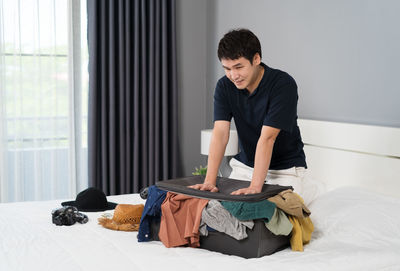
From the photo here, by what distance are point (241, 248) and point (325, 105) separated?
5.04ft

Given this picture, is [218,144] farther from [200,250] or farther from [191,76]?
[191,76]

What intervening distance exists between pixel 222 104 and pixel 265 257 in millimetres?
818

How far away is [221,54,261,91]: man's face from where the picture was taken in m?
2.13

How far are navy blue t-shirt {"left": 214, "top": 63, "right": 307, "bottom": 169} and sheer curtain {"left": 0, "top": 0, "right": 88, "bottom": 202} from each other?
1.95m

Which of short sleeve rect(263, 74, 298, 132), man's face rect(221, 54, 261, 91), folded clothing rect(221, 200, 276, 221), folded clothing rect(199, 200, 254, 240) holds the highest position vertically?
man's face rect(221, 54, 261, 91)

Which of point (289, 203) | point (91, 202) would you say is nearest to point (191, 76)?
point (91, 202)

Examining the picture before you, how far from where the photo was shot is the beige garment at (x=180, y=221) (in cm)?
196

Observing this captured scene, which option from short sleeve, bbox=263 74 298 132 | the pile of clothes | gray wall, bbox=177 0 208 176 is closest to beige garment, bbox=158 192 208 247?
the pile of clothes

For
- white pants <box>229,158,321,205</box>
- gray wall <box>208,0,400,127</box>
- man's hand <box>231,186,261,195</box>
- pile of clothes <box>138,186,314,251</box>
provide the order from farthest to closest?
gray wall <box>208,0,400,127</box>
white pants <box>229,158,321,205</box>
man's hand <box>231,186,261,195</box>
pile of clothes <box>138,186,314,251</box>

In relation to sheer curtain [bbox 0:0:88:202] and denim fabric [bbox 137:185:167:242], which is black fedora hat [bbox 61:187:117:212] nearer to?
denim fabric [bbox 137:185:167:242]

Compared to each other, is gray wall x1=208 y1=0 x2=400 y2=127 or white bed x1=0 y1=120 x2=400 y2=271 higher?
gray wall x1=208 y1=0 x2=400 y2=127

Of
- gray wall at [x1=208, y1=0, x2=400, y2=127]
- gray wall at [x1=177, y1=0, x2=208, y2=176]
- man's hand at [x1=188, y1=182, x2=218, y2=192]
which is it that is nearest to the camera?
man's hand at [x1=188, y1=182, x2=218, y2=192]

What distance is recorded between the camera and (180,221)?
200 centimetres

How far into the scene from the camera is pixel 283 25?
3.51 meters
